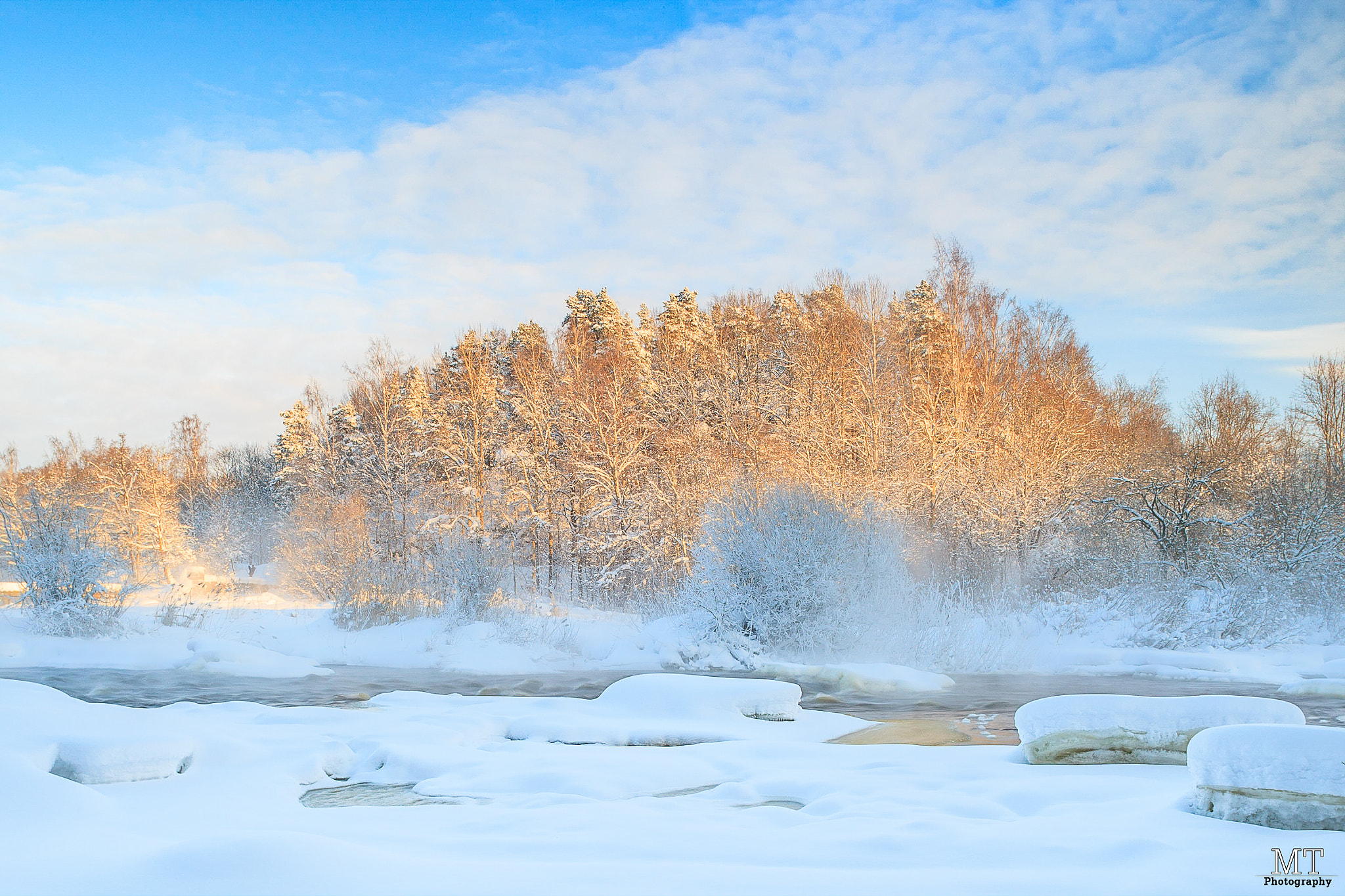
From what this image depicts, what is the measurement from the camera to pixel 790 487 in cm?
1694

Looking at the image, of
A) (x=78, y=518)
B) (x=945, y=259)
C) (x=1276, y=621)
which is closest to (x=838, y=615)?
(x=1276, y=621)

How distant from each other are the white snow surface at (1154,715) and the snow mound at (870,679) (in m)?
5.91

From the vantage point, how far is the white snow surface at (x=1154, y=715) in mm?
5771

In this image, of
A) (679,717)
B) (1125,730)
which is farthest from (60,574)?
(1125,730)

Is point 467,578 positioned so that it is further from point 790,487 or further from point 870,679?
point 870,679

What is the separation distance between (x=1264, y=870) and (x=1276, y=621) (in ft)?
47.6

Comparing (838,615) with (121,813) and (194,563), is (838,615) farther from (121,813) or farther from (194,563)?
(194,563)

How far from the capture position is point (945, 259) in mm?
25109

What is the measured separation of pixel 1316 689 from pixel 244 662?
15.8m

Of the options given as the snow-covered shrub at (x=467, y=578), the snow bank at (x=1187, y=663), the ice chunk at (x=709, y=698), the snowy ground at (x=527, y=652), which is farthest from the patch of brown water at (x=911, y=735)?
the snow-covered shrub at (x=467, y=578)

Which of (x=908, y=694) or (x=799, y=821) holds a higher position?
(x=799, y=821)

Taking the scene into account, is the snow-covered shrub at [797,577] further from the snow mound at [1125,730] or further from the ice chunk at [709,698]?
the snow mound at [1125,730]

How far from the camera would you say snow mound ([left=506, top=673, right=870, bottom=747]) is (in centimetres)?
767

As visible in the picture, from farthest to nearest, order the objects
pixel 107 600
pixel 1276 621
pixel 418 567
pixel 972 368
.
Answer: pixel 972 368 → pixel 418 567 → pixel 107 600 → pixel 1276 621
